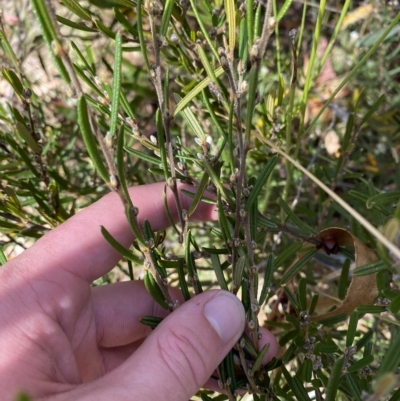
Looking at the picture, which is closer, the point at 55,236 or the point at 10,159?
the point at 55,236

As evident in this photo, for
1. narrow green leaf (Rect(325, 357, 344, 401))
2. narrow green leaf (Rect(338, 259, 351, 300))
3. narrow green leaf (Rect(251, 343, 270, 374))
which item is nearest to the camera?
narrow green leaf (Rect(325, 357, 344, 401))

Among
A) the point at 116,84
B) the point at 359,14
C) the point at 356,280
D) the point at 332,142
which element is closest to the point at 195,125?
the point at 116,84

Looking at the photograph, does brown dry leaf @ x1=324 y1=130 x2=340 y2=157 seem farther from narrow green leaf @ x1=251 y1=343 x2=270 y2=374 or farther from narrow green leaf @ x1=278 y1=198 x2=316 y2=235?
narrow green leaf @ x1=251 y1=343 x2=270 y2=374

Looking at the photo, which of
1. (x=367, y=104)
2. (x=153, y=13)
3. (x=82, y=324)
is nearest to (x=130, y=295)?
(x=82, y=324)

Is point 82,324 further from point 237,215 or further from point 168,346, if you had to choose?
point 237,215

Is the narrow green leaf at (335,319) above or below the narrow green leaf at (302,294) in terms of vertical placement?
below

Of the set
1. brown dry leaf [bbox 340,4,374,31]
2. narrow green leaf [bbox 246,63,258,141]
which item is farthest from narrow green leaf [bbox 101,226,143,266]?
brown dry leaf [bbox 340,4,374,31]

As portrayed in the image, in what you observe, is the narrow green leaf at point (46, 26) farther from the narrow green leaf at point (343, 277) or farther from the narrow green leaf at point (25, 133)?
the narrow green leaf at point (343, 277)

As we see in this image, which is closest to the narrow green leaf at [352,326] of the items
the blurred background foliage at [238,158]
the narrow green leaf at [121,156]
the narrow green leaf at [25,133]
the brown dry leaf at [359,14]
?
the blurred background foliage at [238,158]
